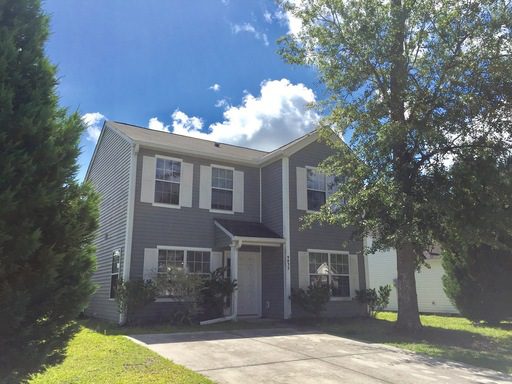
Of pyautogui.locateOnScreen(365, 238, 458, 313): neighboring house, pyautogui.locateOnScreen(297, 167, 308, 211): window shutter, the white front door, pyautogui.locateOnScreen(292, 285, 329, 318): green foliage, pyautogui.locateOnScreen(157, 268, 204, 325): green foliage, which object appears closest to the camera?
pyautogui.locateOnScreen(157, 268, 204, 325): green foliage

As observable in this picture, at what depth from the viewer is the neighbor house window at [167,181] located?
46.0 ft

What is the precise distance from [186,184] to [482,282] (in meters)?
10.4

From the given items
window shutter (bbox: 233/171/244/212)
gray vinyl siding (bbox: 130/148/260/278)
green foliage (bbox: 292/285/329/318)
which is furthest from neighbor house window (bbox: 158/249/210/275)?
green foliage (bbox: 292/285/329/318)

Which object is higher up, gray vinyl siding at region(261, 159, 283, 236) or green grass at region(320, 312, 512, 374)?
gray vinyl siding at region(261, 159, 283, 236)

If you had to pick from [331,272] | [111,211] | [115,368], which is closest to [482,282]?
[331,272]

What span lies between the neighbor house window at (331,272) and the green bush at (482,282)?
12.2 ft

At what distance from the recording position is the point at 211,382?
19.8 ft

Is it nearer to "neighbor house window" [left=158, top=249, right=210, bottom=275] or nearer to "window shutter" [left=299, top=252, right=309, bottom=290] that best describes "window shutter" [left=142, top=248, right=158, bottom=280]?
"neighbor house window" [left=158, top=249, right=210, bottom=275]

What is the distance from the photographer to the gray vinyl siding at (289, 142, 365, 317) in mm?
14984

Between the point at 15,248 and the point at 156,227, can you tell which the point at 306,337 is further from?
the point at 15,248

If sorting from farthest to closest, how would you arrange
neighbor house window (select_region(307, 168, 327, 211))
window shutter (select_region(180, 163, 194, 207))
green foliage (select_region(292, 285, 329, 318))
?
neighbor house window (select_region(307, 168, 327, 211)) < window shutter (select_region(180, 163, 194, 207)) < green foliage (select_region(292, 285, 329, 318))

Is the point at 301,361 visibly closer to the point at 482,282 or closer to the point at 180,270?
the point at 180,270

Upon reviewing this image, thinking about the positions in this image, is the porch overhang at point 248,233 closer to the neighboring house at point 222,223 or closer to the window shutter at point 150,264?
the neighboring house at point 222,223

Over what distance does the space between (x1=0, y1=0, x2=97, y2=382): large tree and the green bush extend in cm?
1183
